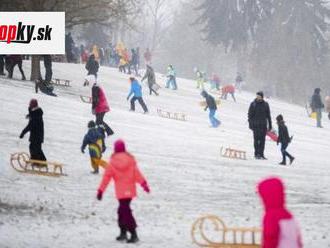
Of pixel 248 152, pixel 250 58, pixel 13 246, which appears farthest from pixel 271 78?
pixel 13 246

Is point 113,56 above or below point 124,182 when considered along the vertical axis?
above

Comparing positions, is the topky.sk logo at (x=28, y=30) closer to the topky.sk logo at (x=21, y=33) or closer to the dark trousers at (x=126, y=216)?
the topky.sk logo at (x=21, y=33)

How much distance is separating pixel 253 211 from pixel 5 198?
4.33m

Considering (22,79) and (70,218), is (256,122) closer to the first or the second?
(70,218)

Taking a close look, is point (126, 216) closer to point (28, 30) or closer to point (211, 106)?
point (211, 106)

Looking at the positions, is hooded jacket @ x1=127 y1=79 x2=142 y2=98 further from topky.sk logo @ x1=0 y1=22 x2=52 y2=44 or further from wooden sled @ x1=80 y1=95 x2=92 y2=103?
topky.sk logo @ x1=0 y1=22 x2=52 y2=44

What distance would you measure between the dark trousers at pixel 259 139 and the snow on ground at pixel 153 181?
42 centimetres

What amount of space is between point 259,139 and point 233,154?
147cm

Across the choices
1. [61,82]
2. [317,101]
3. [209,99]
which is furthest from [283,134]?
[61,82]

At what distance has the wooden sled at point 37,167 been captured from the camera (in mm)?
13157

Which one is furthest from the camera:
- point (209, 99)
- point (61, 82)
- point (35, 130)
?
point (61, 82)

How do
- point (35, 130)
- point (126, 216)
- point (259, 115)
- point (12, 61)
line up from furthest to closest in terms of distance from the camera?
point (12, 61)
point (259, 115)
point (35, 130)
point (126, 216)

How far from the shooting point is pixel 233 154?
19078 mm

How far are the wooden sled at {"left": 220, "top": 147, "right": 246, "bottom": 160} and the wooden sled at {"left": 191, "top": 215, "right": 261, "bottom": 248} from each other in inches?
314
